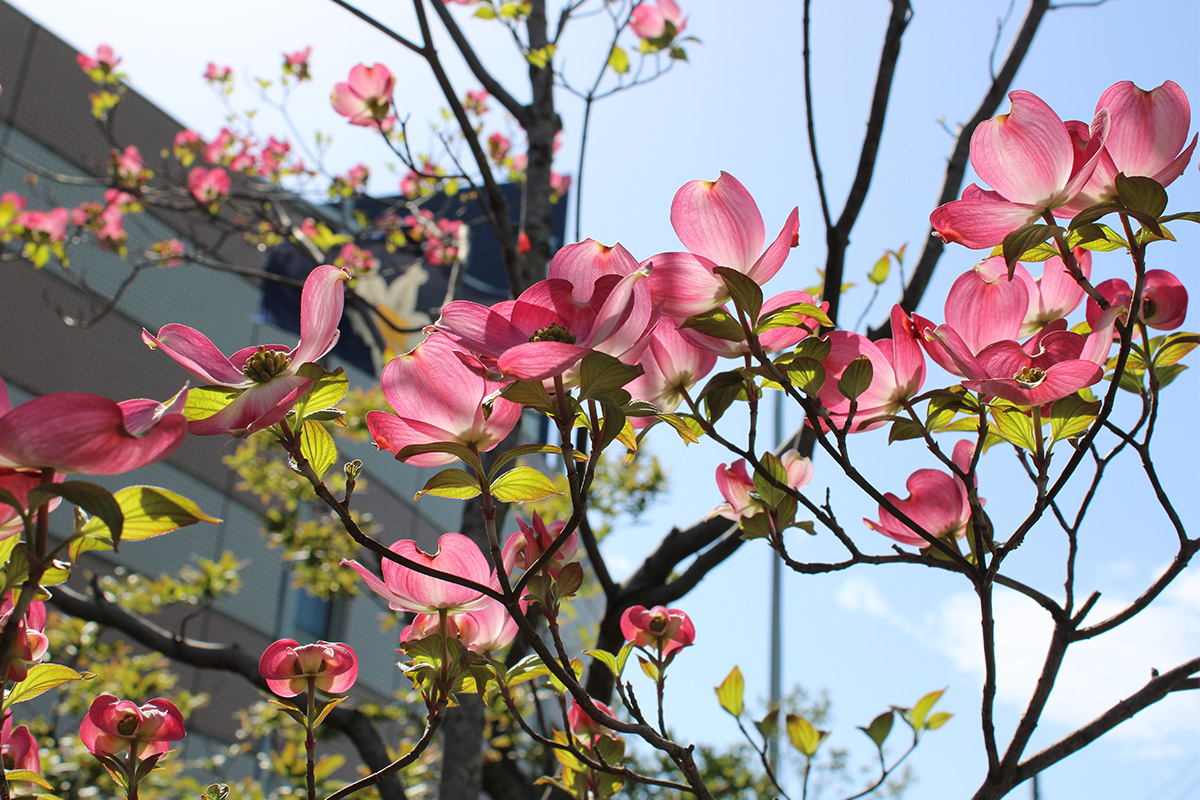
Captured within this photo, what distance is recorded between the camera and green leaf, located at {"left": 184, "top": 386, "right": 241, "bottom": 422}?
437 mm

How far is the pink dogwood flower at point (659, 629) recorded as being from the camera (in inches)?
29.9

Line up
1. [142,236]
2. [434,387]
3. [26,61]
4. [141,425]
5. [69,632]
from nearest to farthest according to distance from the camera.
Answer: [141,425] < [434,387] < [69,632] < [26,61] < [142,236]

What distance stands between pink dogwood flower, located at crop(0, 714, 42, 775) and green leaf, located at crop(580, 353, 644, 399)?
53cm

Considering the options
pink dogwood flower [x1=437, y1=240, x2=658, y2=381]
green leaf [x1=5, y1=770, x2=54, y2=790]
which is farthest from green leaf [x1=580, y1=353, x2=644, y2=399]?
green leaf [x1=5, y1=770, x2=54, y2=790]

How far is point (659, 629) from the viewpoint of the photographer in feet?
2.49

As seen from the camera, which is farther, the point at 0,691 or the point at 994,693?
the point at 994,693

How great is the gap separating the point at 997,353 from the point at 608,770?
1.25ft

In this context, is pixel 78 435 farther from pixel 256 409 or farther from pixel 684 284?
pixel 684 284

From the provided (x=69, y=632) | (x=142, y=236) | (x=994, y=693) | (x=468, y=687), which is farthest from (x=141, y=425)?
(x=142, y=236)

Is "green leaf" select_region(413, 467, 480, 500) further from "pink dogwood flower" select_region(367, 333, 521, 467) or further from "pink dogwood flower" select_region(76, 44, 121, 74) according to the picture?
"pink dogwood flower" select_region(76, 44, 121, 74)

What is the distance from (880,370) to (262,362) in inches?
14.1

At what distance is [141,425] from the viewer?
0.36 metres

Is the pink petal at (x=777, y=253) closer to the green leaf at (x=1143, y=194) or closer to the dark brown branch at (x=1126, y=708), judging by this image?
the green leaf at (x=1143, y=194)

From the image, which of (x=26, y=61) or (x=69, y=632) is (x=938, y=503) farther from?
(x=26, y=61)
